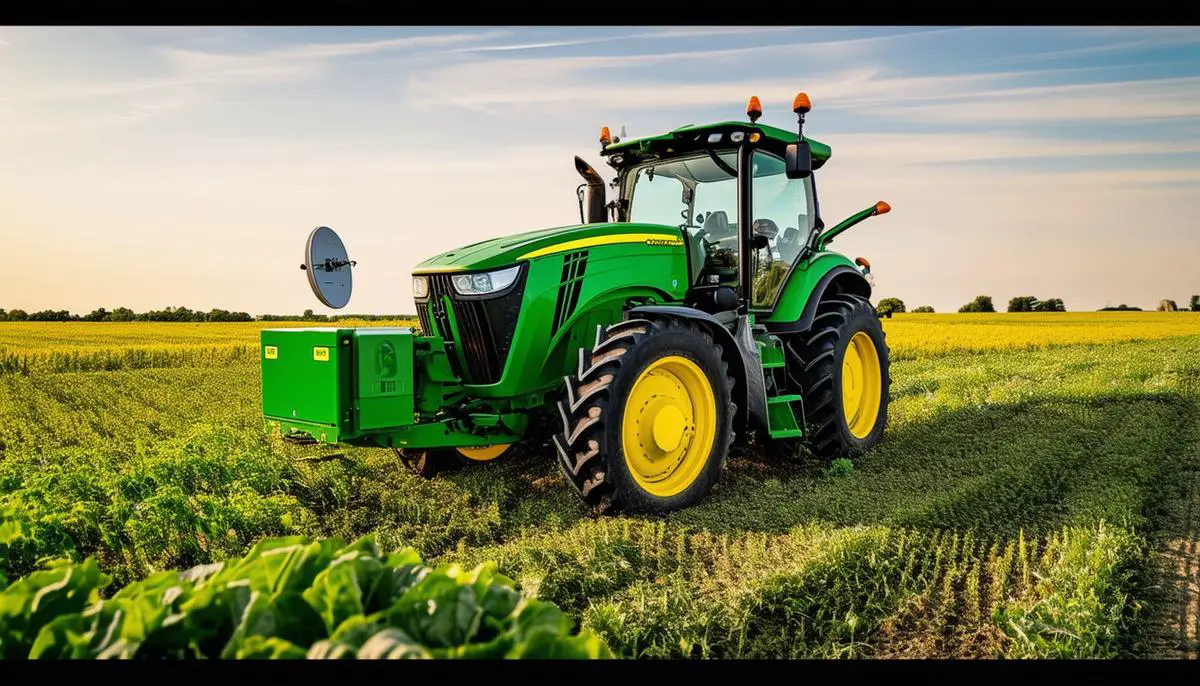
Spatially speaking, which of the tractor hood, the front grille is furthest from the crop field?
the tractor hood

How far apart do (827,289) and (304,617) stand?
7.18 metres

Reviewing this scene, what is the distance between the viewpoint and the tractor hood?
5781 millimetres

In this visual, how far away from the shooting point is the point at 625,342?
5500mm

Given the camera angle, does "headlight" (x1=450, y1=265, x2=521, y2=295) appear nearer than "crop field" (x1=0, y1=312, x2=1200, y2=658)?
No

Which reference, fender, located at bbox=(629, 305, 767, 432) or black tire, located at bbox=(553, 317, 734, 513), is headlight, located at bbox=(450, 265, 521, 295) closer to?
black tire, located at bbox=(553, 317, 734, 513)

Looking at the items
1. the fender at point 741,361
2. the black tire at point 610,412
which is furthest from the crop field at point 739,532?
the fender at point 741,361

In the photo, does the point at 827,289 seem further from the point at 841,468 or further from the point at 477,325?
the point at 477,325

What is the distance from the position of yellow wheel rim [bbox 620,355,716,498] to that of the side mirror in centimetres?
192

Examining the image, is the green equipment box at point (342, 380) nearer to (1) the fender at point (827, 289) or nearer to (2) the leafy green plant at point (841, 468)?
(1) the fender at point (827, 289)

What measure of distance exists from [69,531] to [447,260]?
10.1 feet

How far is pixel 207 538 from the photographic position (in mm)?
5184

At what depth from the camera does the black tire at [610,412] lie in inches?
208

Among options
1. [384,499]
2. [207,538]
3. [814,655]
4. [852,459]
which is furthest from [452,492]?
[852,459]

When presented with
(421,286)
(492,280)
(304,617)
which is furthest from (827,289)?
(304,617)
